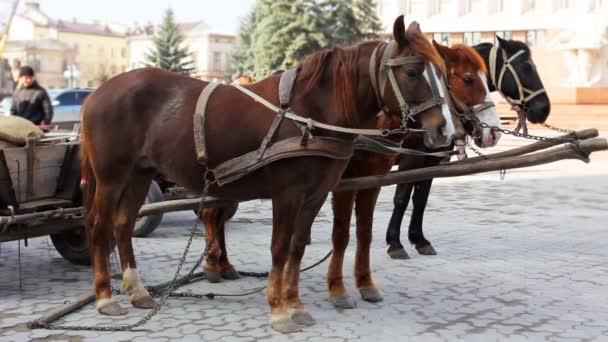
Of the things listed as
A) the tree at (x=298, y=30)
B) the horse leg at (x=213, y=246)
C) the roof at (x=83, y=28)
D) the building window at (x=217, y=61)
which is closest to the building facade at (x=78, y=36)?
the roof at (x=83, y=28)

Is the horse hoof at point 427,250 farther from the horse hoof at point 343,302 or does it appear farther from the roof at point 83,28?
the roof at point 83,28

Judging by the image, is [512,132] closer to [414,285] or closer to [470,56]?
[470,56]

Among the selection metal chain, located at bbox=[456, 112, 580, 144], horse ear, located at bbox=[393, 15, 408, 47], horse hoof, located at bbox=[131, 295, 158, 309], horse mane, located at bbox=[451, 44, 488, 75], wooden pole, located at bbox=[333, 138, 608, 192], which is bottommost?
horse hoof, located at bbox=[131, 295, 158, 309]

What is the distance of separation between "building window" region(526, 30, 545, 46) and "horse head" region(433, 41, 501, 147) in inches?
1902

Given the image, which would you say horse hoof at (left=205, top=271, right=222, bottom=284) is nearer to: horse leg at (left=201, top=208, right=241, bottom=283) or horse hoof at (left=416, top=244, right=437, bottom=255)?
horse leg at (left=201, top=208, right=241, bottom=283)

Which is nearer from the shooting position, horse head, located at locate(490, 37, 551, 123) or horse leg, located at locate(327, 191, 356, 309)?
horse leg, located at locate(327, 191, 356, 309)

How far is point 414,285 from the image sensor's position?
21.4 feet

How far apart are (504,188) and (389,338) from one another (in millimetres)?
9410

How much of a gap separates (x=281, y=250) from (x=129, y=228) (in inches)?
54.5

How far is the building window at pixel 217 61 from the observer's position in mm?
109875

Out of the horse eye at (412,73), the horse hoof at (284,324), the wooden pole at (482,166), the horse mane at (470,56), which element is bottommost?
the horse hoof at (284,324)

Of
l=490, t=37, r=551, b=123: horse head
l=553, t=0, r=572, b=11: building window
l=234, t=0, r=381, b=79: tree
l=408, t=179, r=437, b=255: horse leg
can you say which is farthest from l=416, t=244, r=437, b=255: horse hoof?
l=553, t=0, r=572, b=11: building window

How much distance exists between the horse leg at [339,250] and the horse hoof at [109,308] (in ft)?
4.97

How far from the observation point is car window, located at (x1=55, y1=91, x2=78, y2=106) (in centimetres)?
2344
